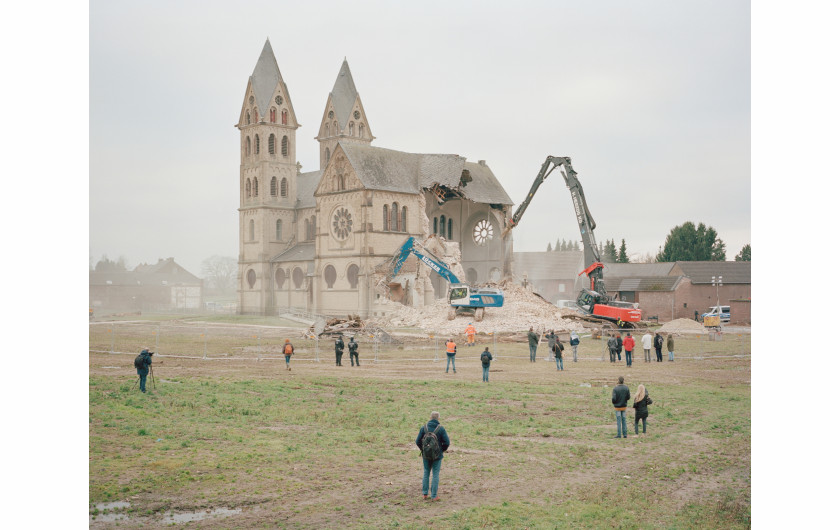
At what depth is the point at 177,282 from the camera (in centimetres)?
4175

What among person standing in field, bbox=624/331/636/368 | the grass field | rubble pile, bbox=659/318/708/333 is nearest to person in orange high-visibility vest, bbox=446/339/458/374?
the grass field

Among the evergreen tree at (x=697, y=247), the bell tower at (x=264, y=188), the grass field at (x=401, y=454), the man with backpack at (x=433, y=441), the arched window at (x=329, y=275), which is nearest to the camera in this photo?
the man with backpack at (x=433, y=441)

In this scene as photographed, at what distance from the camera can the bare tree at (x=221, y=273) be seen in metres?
60.6

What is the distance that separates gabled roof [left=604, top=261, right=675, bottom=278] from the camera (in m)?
51.9

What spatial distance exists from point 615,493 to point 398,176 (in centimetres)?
4616

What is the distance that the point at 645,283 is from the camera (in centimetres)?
5259

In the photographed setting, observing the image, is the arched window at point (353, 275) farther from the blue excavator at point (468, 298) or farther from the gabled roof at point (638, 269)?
the gabled roof at point (638, 269)

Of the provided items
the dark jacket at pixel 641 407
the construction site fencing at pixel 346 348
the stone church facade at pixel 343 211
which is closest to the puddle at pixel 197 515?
the dark jacket at pixel 641 407

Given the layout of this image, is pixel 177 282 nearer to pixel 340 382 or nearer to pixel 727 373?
pixel 340 382

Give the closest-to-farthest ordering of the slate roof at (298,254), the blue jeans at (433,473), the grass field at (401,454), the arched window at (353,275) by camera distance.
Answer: the grass field at (401,454)
the blue jeans at (433,473)
the arched window at (353,275)
the slate roof at (298,254)

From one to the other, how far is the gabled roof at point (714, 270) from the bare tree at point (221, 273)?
33.5m

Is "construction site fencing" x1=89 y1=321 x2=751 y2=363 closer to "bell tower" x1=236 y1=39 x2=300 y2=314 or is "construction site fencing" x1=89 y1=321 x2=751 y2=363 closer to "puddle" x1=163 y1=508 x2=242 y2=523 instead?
"puddle" x1=163 y1=508 x2=242 y2=523
